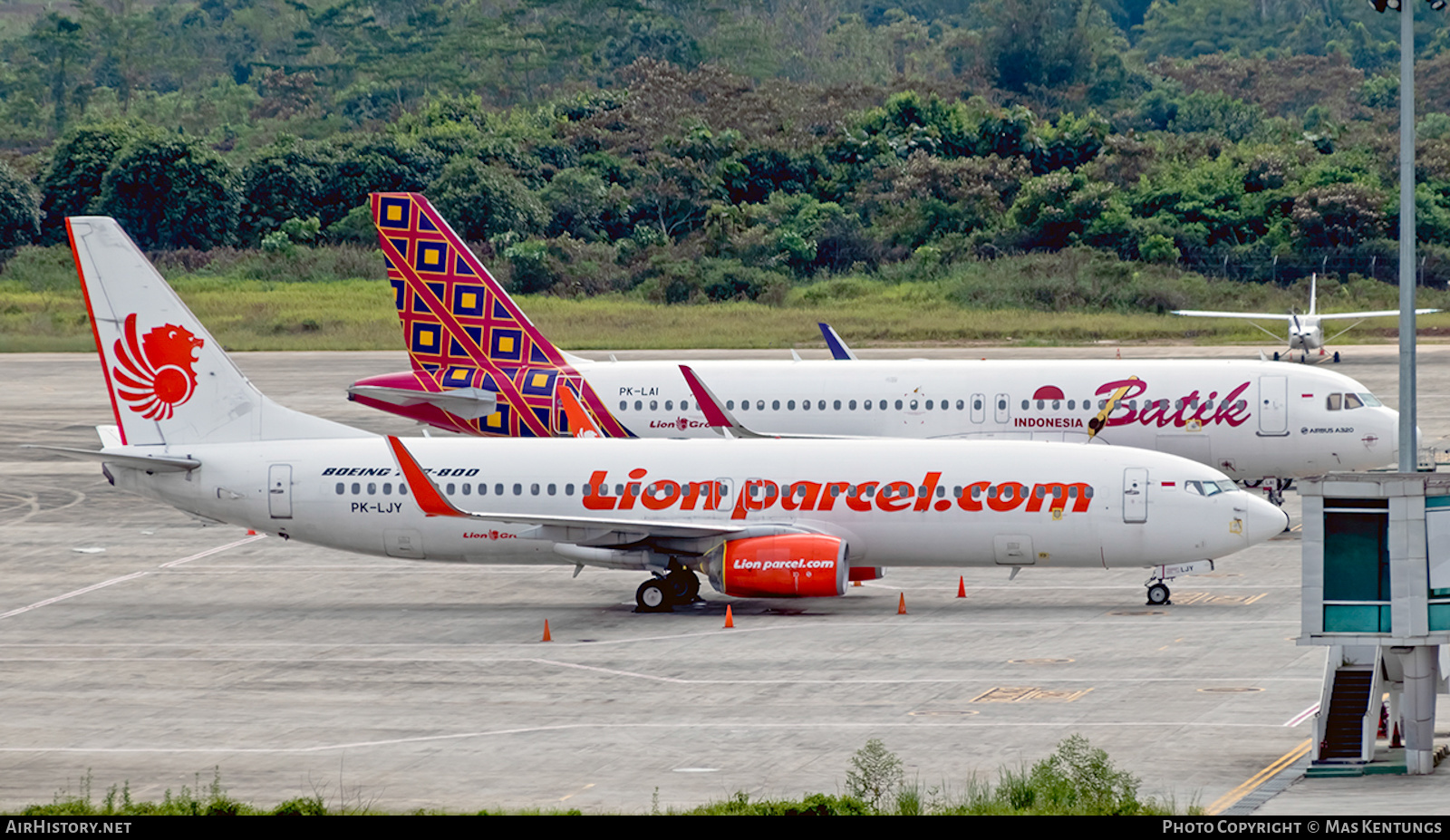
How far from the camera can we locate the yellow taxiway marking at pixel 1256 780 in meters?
25.8

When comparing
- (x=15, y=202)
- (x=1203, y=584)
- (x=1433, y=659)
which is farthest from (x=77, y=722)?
(x=15, y=202)

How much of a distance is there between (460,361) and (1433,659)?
3528 centimetres

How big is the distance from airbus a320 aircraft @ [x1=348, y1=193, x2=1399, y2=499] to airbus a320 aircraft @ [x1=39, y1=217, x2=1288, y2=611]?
10891 millimetres

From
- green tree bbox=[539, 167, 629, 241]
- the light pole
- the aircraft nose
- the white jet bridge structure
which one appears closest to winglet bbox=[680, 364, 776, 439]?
the aircraft nose

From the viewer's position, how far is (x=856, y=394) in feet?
185

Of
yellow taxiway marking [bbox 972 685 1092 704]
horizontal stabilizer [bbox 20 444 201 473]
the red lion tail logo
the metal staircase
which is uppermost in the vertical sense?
the red lion tail logo

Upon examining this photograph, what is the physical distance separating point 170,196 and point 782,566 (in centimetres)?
10023

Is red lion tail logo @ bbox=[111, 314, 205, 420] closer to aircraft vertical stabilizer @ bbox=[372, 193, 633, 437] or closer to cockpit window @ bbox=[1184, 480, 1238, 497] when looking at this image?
aircraft vertical stabilizer @ bbox=[372, 193, 633, 437]

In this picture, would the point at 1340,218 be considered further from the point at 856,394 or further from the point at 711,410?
the point at 711,410

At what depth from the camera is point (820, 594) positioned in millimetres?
41750

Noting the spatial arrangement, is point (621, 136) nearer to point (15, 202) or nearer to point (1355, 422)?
point (15, 202)

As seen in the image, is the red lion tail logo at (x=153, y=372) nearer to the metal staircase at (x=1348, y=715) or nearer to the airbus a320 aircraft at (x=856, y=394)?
the airbus a320 aircraft at (x=856, y=394)

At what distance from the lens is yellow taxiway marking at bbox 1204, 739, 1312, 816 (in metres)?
25.8

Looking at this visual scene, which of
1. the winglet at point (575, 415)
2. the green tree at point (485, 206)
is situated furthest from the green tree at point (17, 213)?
the winglet at point (575, 415)
